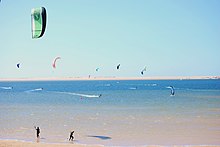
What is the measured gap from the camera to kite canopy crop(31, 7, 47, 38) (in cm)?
1066

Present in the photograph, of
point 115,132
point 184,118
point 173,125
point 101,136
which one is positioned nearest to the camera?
point 101,136

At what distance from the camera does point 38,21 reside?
10984 mm

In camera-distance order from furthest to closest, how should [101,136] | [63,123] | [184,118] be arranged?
[184,118] → [63,123] → [101,136]

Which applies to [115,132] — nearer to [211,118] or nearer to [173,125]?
[173,125]

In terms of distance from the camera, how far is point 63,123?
75.2 feet

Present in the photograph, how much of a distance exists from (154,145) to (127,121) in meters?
7.71

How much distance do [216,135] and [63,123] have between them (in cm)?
957

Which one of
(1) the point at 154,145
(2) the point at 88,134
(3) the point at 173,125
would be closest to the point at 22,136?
(2) the point at 88,134

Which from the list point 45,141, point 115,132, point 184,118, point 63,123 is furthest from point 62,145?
point 184,118

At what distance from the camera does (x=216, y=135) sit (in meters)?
18.1

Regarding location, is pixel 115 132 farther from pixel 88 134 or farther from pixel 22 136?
pixel 22 136

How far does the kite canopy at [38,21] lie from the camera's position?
35.0 ft

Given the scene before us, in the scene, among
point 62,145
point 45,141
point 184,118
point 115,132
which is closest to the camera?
point 62,145

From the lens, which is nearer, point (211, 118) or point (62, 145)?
point (62, 145)
